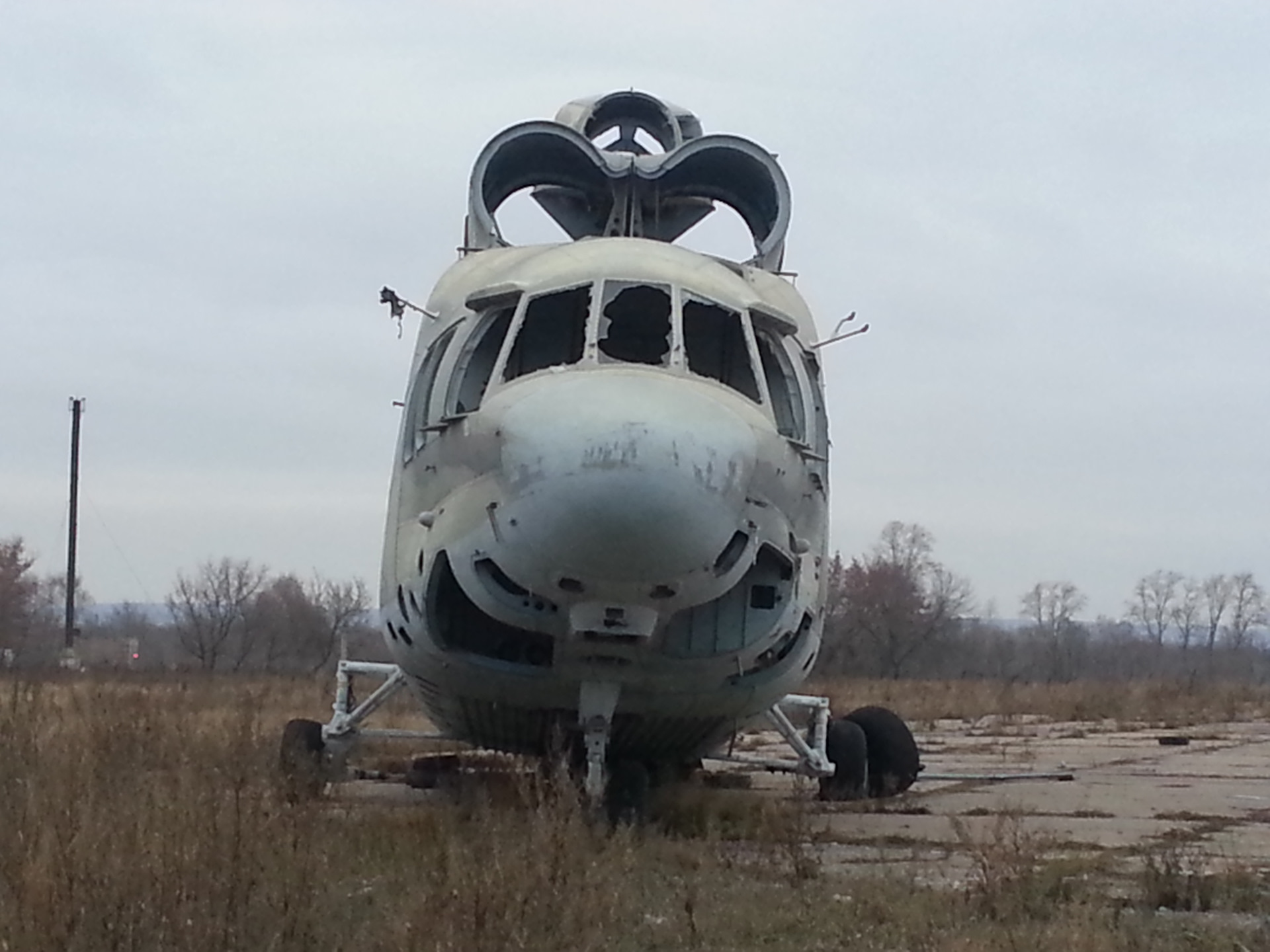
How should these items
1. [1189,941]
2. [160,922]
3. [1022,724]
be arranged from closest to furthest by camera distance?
1. [160,922]
2. [1189,941]
3. [1022,724]

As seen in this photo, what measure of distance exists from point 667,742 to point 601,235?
13.8ft

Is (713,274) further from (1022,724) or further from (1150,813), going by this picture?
(1022,724)

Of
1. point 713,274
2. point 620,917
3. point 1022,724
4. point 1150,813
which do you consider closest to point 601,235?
point 713,274

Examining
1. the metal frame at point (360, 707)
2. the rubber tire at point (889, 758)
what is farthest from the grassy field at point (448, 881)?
the rubber tire at point (889, 758)

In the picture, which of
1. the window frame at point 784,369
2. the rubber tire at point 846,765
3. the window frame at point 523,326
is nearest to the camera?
the window frame at point 523,326

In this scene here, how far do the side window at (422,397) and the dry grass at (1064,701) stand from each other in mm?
17672

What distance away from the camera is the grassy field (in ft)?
16.4

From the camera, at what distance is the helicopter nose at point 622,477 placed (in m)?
6.56

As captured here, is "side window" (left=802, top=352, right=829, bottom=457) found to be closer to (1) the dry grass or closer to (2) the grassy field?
(2) the grassy field

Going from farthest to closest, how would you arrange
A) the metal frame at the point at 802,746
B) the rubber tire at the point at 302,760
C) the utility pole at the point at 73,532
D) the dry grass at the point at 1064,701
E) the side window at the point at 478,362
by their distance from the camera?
the utility pole at the point at 73,532 < the dry grass at the point at 1064,701 < the metal frame at the point at 802,746 < the side window at the point at 478,362 < the rubber tire at the point at 302,760

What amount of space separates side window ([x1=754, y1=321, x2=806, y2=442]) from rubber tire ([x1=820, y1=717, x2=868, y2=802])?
3.99 metres

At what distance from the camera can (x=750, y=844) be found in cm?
824

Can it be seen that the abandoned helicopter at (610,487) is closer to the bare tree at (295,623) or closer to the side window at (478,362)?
the side window at (478,362)

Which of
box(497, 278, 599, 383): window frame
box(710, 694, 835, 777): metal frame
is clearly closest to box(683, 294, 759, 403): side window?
box(497, 278, 599, 383): window frame
